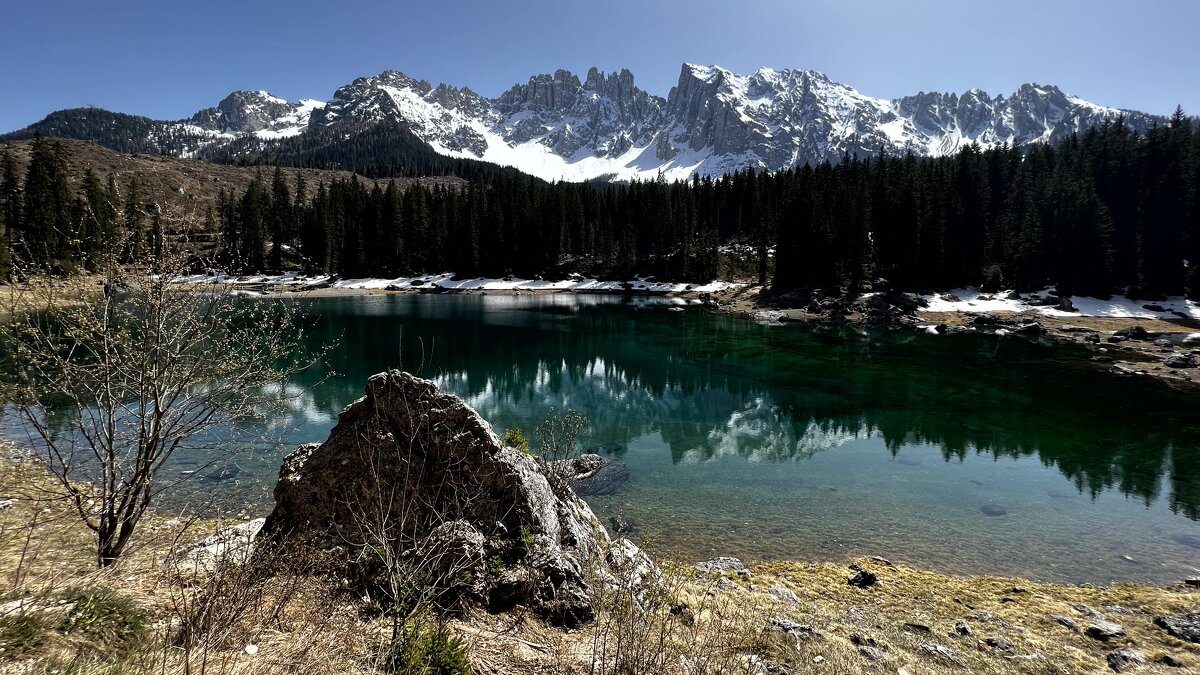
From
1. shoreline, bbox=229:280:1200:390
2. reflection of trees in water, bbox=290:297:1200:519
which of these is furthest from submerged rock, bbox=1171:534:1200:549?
shoreline, bbox=229:280:1200:390

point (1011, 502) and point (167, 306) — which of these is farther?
point (1011, 502)

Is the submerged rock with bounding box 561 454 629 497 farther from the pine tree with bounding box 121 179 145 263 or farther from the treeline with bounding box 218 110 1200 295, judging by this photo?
the treeline with bounding box 218 110 1200 295

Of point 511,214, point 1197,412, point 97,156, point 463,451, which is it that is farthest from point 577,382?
point 97,156

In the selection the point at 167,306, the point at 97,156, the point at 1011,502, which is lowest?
the point at 1011,502

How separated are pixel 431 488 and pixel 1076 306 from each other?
258 ft

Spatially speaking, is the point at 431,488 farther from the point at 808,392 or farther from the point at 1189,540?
the point at 808,392

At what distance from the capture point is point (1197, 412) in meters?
26.4

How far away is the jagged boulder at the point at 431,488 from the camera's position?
7.48 metres

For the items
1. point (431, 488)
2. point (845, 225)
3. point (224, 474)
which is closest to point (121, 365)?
point (431, 488)

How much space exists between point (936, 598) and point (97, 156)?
186 m

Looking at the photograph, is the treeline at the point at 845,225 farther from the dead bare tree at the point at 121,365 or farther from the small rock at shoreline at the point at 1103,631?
the small rock at shoreline at the point at 1103,631

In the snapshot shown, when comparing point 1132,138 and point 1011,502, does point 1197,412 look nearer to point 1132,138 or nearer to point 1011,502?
point 1011,502

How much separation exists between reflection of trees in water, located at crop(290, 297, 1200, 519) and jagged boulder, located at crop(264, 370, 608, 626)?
2.35 meters

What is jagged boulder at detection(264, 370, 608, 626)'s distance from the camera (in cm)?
748
